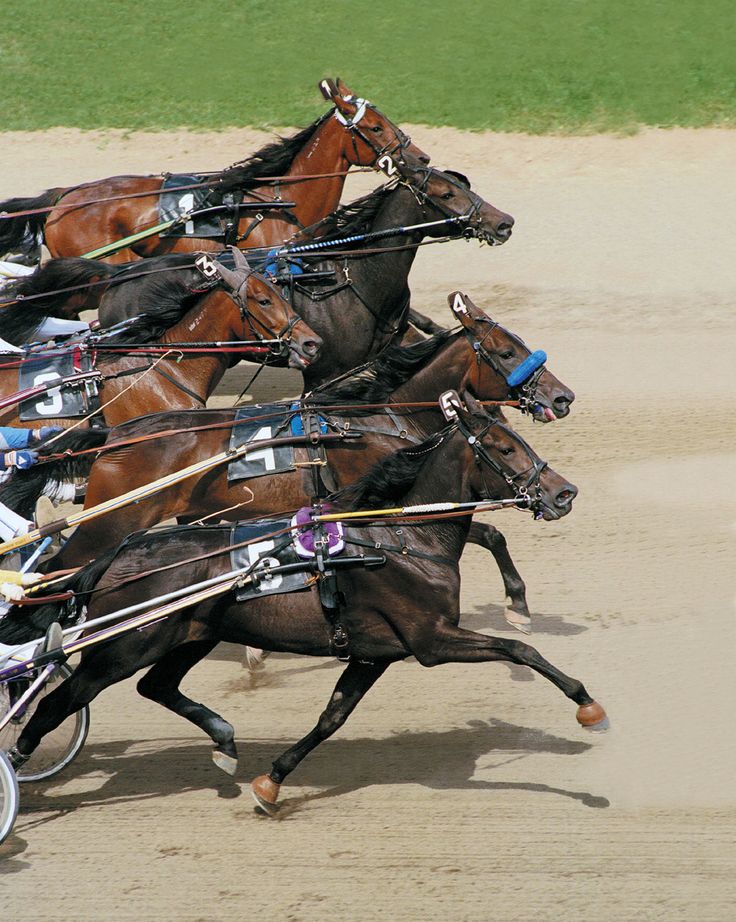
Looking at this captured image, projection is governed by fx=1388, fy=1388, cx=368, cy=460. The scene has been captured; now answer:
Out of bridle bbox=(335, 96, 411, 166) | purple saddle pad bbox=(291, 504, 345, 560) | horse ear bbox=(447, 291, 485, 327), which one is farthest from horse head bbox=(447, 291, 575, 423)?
bridle bbox=(335, 96, 411, 166)

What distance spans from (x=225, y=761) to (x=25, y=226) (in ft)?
18.9

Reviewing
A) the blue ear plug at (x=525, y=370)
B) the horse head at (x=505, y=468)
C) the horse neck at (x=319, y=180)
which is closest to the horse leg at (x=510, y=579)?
the blue ear plug at (x=525, y=370)

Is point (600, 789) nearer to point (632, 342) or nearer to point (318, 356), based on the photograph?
point (318, 356)

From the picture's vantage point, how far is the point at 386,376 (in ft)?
25.6

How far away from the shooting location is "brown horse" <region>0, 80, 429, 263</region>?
10023 millimetres

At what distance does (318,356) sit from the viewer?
883 cm

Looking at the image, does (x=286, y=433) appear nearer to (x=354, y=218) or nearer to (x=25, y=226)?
(x=354, y=218)

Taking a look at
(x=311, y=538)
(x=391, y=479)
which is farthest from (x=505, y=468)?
(x=311, y=538)

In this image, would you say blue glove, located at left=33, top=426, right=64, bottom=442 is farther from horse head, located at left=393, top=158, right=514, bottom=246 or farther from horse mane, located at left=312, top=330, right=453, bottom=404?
horse head, located at left=393, top=158, right=514, bottom=246

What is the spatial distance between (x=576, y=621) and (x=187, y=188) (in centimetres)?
444

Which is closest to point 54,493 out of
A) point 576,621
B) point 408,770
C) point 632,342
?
point 408,770

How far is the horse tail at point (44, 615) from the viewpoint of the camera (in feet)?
21.9

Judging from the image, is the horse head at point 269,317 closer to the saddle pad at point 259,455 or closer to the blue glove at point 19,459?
the saddle pad at point 259,455

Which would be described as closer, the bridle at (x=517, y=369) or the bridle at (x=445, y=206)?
the bridle at (x=517, y=369)
